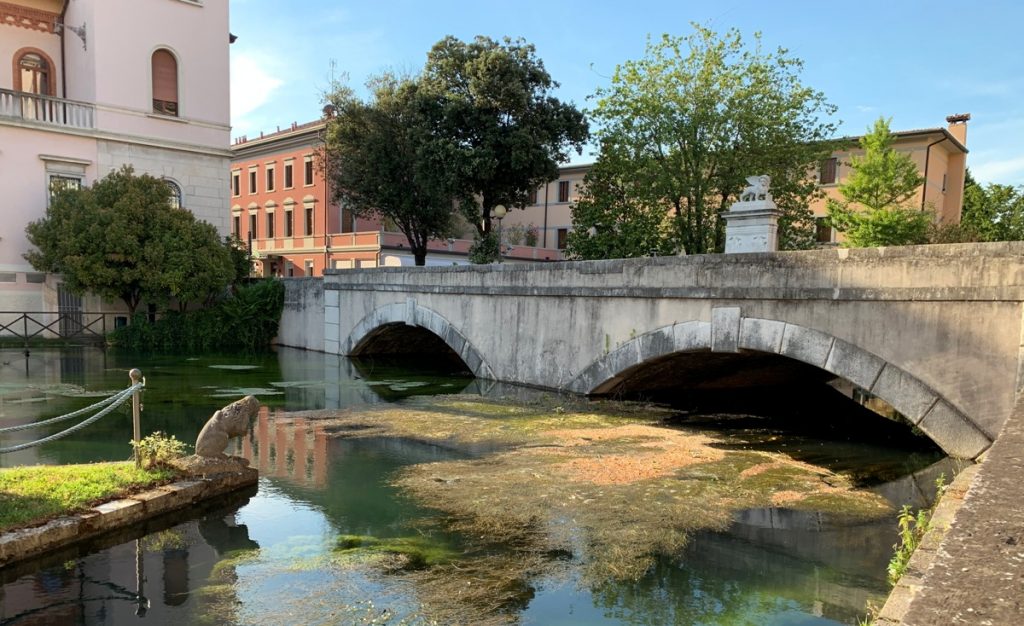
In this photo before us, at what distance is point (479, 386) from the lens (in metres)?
16.2

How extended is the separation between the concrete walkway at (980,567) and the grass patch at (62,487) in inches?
262

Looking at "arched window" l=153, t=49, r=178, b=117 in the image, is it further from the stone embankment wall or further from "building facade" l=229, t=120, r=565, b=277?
"building facade" l=229, t=120, r=565, b=277

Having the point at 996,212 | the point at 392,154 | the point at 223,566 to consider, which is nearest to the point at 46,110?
the point at 392,154

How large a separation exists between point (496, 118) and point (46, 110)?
15.2 m

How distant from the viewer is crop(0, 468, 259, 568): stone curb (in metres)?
5.81

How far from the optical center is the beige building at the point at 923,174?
105 ft

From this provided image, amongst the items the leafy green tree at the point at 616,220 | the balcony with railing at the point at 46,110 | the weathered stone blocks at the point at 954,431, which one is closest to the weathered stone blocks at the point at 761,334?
the weathered stone blocks at the point at 954,431

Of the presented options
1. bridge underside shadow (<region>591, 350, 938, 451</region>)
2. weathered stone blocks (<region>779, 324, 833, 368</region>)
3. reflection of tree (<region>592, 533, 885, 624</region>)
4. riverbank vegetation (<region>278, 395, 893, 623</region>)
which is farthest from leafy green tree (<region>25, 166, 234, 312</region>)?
reflection of tree (<region>592, 533, 885, 624</region>)

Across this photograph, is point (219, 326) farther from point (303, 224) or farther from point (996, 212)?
point (996, 212)

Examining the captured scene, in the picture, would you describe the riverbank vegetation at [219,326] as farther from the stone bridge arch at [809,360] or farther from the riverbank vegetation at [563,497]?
the stone bridge arch at [809,360]

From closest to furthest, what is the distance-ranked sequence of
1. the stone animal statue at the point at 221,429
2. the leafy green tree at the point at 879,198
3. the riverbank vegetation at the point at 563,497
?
1. the riverbank vegetation at the point at 563,497
2. the stone animal statue at the point at 221,429
3. the leafy green tree at the point at 879,198

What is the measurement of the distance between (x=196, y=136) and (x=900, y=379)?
25.8 m

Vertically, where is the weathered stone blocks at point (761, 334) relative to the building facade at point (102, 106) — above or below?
below

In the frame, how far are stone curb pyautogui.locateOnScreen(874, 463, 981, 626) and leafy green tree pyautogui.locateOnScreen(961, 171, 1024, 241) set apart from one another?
3226 cm
